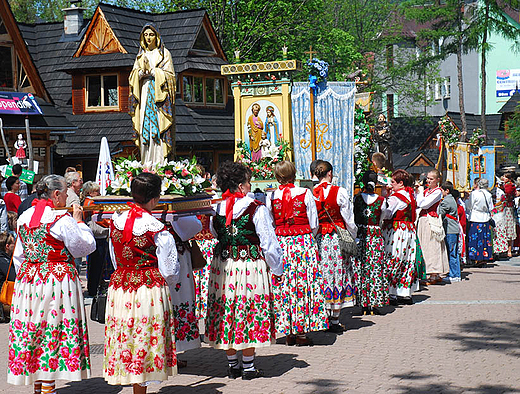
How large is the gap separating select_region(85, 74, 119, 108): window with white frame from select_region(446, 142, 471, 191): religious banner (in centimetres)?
1309

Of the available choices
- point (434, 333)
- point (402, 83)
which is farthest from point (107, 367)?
point (402, 83)

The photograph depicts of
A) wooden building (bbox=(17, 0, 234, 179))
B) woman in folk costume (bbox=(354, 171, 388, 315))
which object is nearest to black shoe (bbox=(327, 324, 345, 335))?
woman in folk costume (bbox=(354, 171, 388, 315))

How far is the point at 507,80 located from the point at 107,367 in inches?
1841

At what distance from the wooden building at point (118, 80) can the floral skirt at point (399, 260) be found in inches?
631

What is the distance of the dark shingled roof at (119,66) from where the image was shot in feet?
87.5

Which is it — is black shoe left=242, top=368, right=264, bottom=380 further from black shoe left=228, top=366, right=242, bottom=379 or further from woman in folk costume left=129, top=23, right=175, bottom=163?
woman in folk costume left=129, top=23, right=175, bottom=163

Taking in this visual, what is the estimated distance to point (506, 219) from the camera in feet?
57.9

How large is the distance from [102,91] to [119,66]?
1.73 metres

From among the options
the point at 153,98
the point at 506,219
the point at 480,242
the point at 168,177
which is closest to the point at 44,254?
the point at 168,177

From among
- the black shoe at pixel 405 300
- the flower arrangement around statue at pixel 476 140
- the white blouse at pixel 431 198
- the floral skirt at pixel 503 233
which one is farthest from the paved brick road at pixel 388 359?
the flower arrangement around statue at pixel 476 140

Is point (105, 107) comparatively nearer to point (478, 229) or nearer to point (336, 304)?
point (478, 229)

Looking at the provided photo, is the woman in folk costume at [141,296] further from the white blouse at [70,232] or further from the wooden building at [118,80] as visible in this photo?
the wooden building at [118,80]

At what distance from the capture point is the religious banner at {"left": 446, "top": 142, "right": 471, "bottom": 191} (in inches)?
798

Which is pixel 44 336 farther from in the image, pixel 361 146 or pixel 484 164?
pixel 484 164
